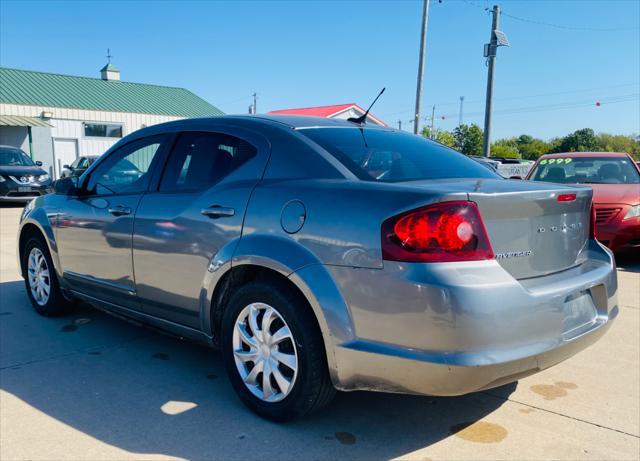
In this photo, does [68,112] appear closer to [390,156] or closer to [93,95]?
[93,95]

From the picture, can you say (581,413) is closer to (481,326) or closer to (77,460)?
(481,326)

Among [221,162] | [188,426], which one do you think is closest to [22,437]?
[188,426]

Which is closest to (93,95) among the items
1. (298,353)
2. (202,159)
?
(202,159)

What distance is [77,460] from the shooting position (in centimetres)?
263

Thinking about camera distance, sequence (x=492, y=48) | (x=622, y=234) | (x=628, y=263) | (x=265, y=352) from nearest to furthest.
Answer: (x=265, y=352) → (x=622, y=234) → (x=628, y=263) → (x=492, y=48)

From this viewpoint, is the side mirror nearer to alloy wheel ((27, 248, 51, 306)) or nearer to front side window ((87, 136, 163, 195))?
front side window ((87, 136, 163, 195))

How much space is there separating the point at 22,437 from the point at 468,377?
2.20 m

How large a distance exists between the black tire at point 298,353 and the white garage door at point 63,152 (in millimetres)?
26849

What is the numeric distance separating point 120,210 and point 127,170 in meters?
0.43

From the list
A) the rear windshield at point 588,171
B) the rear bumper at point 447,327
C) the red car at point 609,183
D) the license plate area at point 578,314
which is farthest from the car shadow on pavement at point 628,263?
the rear bumper at point 447,327

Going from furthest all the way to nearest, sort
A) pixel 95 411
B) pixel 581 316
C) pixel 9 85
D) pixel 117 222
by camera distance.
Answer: pixel 9 85 → pixel 117 222 → pixel 95 411 → pixel 581 316

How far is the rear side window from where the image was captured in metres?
3.30

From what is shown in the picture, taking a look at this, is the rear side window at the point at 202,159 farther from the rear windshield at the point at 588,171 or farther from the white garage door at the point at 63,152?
the white garage door at the point at 63,152

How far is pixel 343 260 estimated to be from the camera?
2.56 meters
